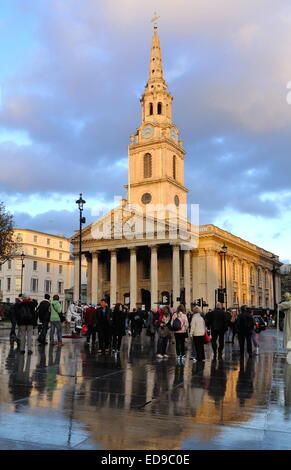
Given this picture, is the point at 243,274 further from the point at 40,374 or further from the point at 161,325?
the point at 40,374

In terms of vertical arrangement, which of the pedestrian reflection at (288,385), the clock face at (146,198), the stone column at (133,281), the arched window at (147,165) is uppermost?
→ the arched window at (147,165)

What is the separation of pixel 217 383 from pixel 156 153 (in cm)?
5522

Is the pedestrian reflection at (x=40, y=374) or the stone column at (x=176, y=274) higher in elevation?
the stone column at (x=176, y=274)

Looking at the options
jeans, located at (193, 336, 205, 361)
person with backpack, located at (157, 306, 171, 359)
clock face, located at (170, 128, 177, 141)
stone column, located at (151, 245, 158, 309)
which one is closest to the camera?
jeans, located at (193, 336, 205, 361)

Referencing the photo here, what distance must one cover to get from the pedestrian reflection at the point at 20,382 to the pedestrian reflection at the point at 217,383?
3.15 meters

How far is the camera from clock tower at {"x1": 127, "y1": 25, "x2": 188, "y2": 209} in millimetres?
62406

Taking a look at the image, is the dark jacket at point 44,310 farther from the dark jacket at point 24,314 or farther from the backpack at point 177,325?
the backpack at point 177,325

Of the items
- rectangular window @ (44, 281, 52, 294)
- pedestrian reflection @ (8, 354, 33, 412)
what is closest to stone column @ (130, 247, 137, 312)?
rectangular window @ (44, 281, 52, 294)

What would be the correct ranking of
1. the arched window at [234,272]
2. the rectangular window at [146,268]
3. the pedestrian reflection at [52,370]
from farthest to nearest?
the arched window at [234,272] → the rectangular window at [146,268] → the pedestrian reflection at [52,370]

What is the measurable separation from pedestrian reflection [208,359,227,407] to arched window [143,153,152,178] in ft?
168

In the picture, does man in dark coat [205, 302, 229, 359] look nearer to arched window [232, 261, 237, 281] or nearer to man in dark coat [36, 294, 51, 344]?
man in dark coat [36, 294, 51, 344]

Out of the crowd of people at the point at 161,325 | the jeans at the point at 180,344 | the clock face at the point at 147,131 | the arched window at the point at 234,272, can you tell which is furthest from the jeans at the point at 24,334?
the clock face at the point at 147,131

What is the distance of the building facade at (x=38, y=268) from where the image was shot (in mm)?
75688
